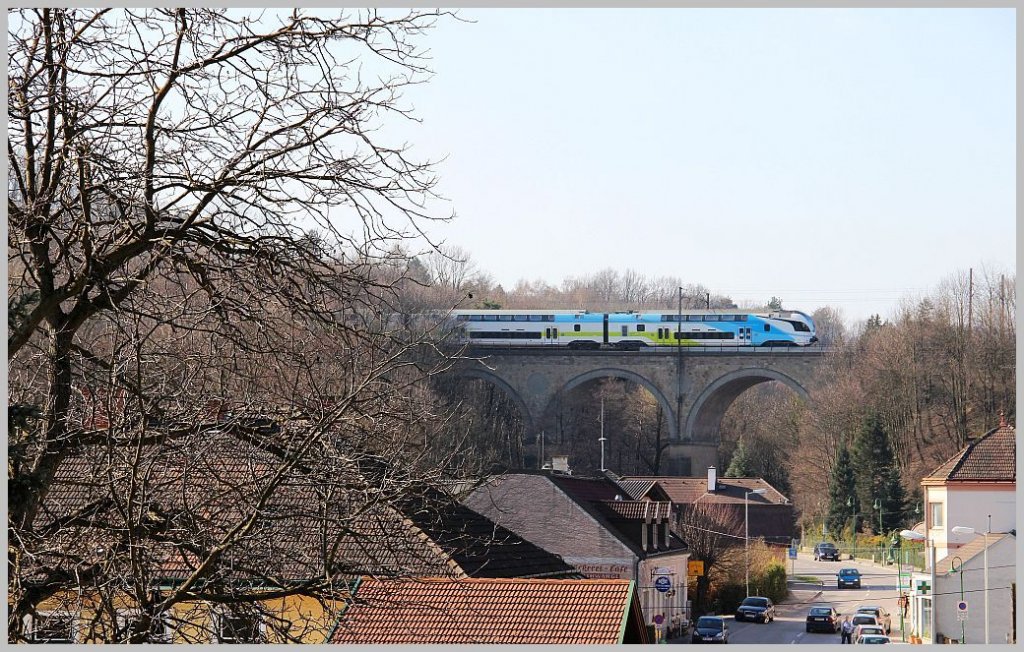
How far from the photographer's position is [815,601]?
133 feet

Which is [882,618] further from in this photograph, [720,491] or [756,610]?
[720,491]

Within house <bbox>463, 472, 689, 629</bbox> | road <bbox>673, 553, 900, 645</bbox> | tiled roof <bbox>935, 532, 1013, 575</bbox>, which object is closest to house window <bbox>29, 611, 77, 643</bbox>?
house <bbox>463, 472, 689, 629</bbox>

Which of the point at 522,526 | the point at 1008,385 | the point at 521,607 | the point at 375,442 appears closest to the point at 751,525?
the point at 1008,385

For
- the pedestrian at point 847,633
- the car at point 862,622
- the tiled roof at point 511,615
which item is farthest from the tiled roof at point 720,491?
the tiled roof at point 511,615

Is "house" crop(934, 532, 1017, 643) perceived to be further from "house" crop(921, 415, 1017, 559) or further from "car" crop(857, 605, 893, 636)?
"car" crop(857, 605, 893, 636)

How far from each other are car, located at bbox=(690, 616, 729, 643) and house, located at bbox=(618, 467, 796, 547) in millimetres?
17158

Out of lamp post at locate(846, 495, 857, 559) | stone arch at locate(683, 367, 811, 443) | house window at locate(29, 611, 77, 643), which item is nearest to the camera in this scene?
house window at locate(29, 611, 77, 643)

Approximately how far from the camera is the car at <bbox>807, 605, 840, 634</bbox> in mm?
31744

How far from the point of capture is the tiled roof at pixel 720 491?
166 ft

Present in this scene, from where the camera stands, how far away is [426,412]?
6.22m

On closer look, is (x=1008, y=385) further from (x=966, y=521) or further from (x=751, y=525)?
(x=966, y=521)

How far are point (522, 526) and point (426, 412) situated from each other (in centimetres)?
2186

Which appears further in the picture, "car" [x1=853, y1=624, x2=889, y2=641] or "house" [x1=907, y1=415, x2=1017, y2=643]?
"car" [x1=853, y1=624, x2=889, y2=641]

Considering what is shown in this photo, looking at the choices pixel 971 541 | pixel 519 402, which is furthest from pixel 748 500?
pixel 971 541
